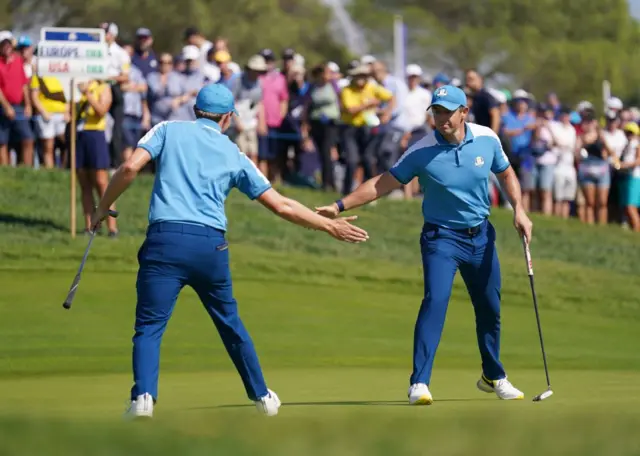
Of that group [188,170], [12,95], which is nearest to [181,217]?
[188,170]

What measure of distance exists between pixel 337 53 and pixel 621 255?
43980 millimetres

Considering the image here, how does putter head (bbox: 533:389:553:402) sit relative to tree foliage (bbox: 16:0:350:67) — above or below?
below

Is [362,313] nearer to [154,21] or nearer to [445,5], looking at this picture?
[154,21]

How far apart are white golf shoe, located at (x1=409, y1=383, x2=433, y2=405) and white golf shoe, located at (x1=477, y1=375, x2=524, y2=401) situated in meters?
0.88

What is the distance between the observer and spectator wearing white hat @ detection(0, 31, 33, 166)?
74.4 feet

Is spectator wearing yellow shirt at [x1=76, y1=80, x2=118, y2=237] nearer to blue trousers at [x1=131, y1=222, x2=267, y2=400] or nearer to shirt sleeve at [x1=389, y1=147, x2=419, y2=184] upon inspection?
shirt sleeve at [x1=389, y1=147, x2=419, y2=184]

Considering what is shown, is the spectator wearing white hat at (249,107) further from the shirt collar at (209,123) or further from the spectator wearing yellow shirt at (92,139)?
the shirt collar at (209,123)

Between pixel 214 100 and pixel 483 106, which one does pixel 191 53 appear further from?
pixel 214 100

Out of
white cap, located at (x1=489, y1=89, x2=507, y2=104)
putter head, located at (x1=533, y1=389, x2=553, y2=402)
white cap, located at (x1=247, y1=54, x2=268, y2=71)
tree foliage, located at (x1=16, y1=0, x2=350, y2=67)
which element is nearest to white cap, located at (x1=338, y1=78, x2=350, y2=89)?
white cap, located at (x1=247, y1=54, x2=268, y2=71)

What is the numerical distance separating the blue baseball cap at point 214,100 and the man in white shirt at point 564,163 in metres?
18.2

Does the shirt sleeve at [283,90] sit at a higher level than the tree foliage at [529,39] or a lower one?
lower

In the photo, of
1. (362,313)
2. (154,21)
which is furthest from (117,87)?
(154,21)

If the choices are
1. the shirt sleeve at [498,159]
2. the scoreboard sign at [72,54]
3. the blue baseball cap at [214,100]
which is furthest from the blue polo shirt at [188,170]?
the scoreboard sign at [72,54]

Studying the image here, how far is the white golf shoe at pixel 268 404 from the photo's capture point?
30.5 feet
